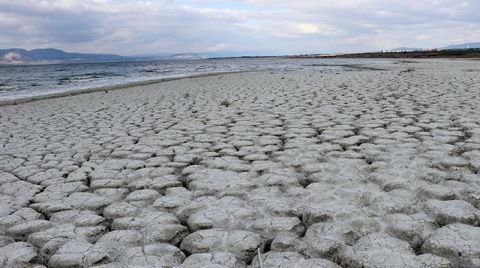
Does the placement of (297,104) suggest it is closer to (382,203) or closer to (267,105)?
(267,105)

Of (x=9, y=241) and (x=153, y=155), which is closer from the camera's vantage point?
(x=9, y=241)

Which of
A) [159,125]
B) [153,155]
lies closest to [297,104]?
[159,125]

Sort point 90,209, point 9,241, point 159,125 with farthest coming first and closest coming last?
point 159,125
point 90,209
point 9,241

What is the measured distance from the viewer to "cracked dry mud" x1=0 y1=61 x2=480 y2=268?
1861mm

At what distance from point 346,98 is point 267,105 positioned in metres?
1.57

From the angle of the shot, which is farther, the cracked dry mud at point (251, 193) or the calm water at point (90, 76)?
the calm water at point (90, 76)

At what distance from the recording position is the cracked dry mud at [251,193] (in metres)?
1.86

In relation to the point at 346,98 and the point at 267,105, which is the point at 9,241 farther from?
the point at 346,98

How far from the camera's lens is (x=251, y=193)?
2613mm

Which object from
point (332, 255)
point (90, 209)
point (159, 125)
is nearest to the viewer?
point (332, 255)

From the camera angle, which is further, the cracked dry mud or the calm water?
the calm water

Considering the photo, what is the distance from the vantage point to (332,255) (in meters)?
1.81

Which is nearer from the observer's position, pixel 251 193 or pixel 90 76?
pixel 251 193

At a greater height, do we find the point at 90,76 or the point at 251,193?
the point at 90,76
